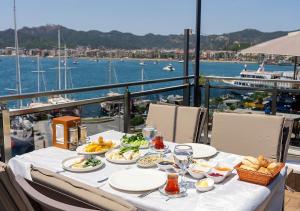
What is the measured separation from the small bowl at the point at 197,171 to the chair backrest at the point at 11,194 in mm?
954

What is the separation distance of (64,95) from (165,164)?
6.36 feet

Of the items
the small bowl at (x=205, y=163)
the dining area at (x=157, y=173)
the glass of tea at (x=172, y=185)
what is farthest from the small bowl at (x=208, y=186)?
the small bowl at (x=205, y=163)

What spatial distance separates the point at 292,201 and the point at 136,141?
1.88 metres

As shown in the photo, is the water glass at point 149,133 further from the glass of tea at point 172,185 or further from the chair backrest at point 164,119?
the glass of tea at point 172,185

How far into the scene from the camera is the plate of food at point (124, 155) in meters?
2.25

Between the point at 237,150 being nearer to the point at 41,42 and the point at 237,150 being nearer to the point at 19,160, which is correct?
the point at 19,160

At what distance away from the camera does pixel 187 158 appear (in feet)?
6.70

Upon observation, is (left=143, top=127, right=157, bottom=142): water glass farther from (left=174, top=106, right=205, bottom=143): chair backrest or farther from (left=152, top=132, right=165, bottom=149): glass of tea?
(left=174, top=106, right=205, bottom=143): chair backrest

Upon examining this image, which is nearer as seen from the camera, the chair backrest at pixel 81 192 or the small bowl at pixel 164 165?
the chair backrest at pixel 81 192

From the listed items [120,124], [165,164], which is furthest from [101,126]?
[165,164]

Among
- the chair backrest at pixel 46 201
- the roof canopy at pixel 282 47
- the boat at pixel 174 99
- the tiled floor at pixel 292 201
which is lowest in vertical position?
the tiled floor at pixel 292 201

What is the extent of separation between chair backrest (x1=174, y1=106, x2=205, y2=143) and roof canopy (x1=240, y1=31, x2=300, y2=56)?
134 cm

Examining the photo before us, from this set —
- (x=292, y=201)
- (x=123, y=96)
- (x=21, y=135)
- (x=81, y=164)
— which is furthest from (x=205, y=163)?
(x=123, y=96)

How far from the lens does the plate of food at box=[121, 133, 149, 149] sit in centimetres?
259
